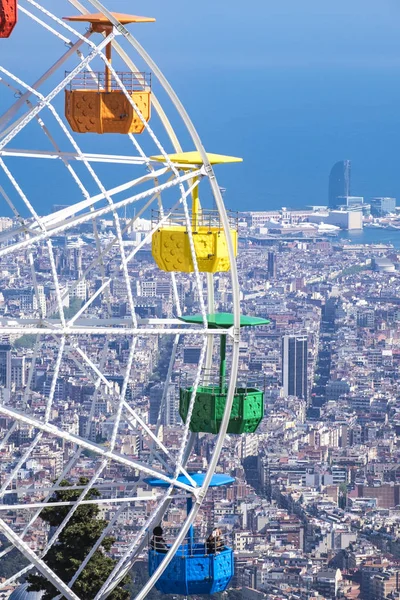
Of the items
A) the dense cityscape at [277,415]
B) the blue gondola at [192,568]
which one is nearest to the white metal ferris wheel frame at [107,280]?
the blue gondola at [192,568]

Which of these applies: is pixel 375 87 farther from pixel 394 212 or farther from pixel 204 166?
pixel 204 166

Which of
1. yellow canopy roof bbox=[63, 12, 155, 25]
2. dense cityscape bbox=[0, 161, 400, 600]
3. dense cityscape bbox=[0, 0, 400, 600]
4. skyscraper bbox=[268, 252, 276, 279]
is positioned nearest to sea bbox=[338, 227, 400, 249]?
dense cityscape bbox=[0, 0, 400, 600]

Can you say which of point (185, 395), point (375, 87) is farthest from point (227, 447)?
point (375, 87)

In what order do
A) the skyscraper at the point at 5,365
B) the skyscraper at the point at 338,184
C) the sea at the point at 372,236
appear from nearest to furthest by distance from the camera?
the skyscraper at the point at 5,365, the sea at the point at 372,236, the skyscraper at the point at 338,184

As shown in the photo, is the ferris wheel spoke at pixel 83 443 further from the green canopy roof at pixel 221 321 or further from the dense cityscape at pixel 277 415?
the dense cityscape at pixel 277 415

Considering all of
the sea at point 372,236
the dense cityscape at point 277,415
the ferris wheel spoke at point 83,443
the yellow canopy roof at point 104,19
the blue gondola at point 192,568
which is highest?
the yellow canopy roof at point 104,19
